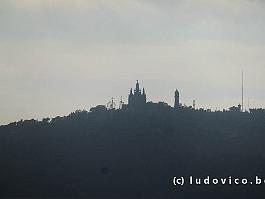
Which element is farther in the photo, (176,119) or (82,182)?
(176,119)

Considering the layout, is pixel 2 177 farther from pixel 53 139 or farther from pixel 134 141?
pixel 134 141

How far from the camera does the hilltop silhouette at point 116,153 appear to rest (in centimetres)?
2744

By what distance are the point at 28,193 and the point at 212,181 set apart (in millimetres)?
7862

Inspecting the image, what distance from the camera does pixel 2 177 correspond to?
28047 mm

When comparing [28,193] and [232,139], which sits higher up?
[232,139]

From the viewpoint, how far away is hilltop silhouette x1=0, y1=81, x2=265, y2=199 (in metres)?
27.4

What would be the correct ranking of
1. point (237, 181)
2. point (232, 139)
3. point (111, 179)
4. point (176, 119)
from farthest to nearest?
point (176, 119)
point (111, 179)
point (232, 139)
point (237, 181)

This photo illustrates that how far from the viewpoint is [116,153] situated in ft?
95.5

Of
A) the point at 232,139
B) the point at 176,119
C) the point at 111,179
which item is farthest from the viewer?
the point at 176,119

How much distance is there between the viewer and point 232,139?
27.8m

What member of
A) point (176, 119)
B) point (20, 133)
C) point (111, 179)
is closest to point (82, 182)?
point (111, 179)

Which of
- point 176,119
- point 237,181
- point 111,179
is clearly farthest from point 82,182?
point 237,181

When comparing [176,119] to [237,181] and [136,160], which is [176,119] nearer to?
[136,160]

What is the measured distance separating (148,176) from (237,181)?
5718mm
